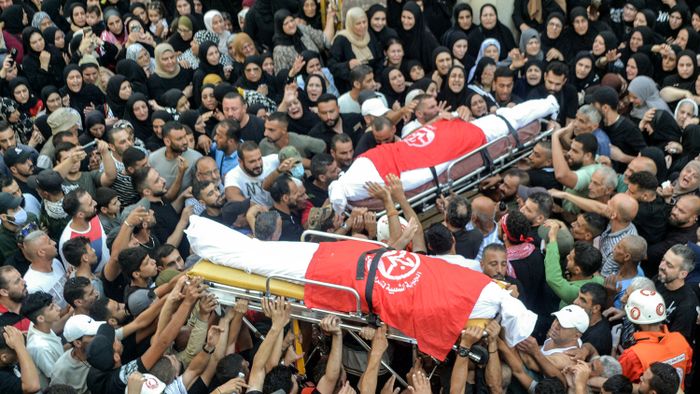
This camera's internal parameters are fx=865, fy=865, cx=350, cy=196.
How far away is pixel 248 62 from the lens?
8859 mm

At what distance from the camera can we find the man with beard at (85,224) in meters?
6.11

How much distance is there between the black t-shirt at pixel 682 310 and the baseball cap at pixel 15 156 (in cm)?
515

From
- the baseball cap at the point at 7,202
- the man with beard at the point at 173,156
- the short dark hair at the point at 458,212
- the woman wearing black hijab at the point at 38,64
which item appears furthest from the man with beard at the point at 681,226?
the woman wearing black hijab at the point at 38,64

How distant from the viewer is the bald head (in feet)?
19.4

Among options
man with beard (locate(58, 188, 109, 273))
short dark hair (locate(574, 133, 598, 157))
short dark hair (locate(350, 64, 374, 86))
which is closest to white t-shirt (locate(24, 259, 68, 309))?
man with beard (locate(58, 188, 109, 273))

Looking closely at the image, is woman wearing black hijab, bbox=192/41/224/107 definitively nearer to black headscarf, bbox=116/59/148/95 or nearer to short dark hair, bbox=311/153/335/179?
black headscarf, bbox=116/59/148/95

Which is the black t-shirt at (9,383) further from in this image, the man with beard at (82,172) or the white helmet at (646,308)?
the white helmet at (646,308)

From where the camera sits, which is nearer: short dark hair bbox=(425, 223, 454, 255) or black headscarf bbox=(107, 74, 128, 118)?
short dark hair bbox=(425, 223, 454, 255)

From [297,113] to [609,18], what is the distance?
445cm

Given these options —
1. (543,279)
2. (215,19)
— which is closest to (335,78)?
(215,19)

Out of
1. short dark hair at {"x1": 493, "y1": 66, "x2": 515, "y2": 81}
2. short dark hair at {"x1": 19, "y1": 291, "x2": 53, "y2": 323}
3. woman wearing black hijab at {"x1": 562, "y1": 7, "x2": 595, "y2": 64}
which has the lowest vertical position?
short dark hair at {"x1": 19, "y1": 291, "x2": 53, "y2": 323}

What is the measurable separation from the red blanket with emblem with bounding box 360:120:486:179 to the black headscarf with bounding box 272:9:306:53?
10.6 ft

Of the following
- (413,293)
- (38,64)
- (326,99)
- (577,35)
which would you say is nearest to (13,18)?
(38,64)

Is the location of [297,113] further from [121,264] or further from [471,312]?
[471,312]
